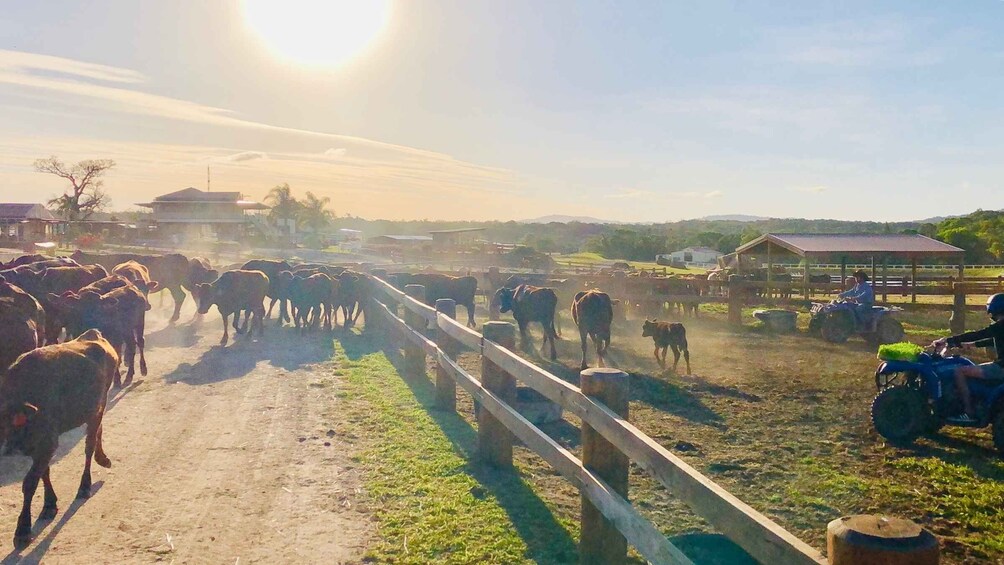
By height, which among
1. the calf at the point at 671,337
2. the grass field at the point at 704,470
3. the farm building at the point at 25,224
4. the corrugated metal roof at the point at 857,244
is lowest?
the grass field at the point at 704,470

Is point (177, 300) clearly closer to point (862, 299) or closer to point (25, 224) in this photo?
point (862, 299)

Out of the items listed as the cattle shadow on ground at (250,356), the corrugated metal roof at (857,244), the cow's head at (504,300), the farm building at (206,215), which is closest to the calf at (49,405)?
the cattle shadow on ground at (250,356)

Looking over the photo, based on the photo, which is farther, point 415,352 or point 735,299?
point 735,299

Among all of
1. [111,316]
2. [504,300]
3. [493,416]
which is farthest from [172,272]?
[493,416]

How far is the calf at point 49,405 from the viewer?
5.63 metres

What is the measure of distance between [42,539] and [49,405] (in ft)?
3.51

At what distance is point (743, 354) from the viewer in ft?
54.0

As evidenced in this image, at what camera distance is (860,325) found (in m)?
18.5

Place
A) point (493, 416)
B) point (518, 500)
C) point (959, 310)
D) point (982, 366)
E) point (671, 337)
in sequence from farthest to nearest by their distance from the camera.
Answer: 1. point (959, 310)
2. point (671, 337)
3. point (982, 366)
4. point (493, 416)
5. point (518, 500)

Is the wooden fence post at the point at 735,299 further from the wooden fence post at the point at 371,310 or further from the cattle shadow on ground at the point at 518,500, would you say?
the cattle shadow on ground at the point at 518,500

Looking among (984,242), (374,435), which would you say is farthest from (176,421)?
(984,242)

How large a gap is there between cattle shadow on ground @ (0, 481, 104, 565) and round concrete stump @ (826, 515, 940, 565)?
5.03 metres

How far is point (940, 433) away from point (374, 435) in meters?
6.85

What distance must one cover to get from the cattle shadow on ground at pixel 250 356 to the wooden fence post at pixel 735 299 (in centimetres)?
1208
